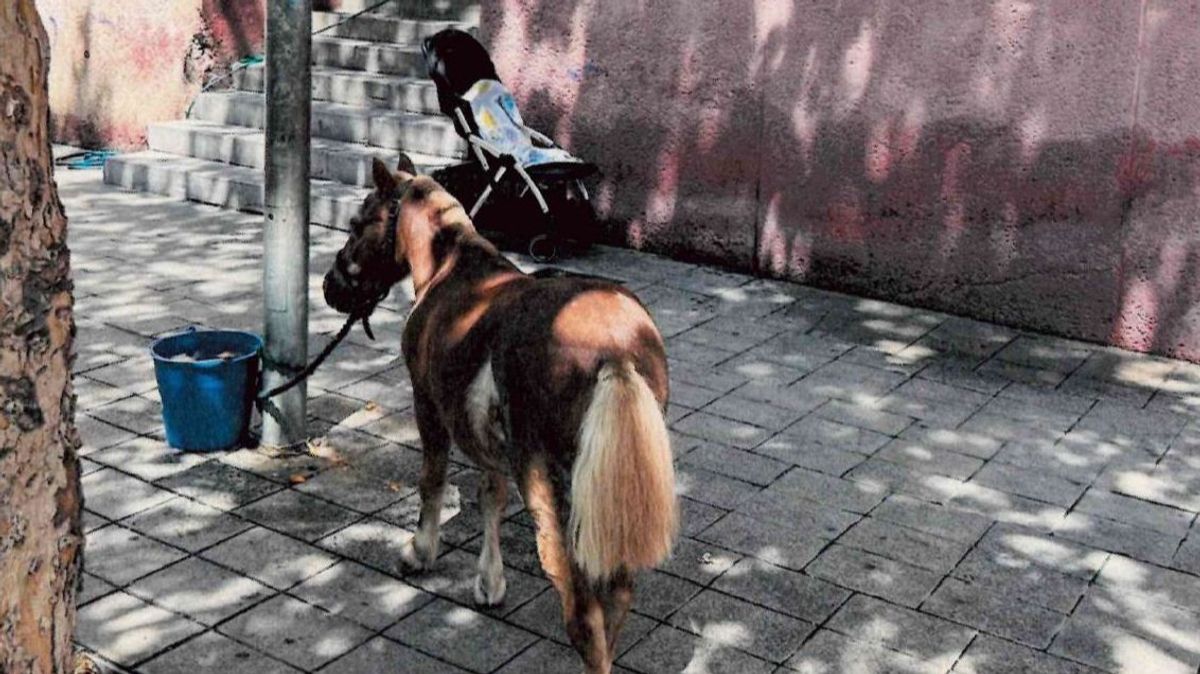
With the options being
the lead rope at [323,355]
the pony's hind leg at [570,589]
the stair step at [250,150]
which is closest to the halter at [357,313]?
the lead rope at [323,355]

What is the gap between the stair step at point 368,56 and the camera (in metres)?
12.7

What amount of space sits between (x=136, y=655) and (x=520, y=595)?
1492 mm

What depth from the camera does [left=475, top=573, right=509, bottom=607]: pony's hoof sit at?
5.43 meters

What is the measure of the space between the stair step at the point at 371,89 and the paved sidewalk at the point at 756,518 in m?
3.35

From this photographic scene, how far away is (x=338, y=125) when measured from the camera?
39.9 feet

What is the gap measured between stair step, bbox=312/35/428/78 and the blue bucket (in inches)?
246

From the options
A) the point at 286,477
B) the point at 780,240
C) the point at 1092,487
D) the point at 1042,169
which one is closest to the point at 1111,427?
the point at 1092,487

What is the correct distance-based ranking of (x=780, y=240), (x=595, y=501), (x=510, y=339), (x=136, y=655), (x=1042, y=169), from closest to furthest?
(x=595, y=501) → (x=510, y=339) → (x=136, y=655) → (x=1042, y=169) → (x=780, y=240)

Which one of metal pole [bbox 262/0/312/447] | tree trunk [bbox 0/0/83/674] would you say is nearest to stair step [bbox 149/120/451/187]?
metal pole [bbox 262/0/312/447]

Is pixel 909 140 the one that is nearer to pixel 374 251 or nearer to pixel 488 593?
Result: pixel 374 251

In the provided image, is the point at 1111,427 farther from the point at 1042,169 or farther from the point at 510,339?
the point at 510,339

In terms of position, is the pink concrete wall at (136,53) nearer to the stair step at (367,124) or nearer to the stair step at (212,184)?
the stair step at (367,124)

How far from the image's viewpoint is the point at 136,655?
5.00 m

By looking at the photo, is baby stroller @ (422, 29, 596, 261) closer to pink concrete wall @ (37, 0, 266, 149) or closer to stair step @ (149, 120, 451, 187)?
stair step @ (149, 120, 451, 187)
